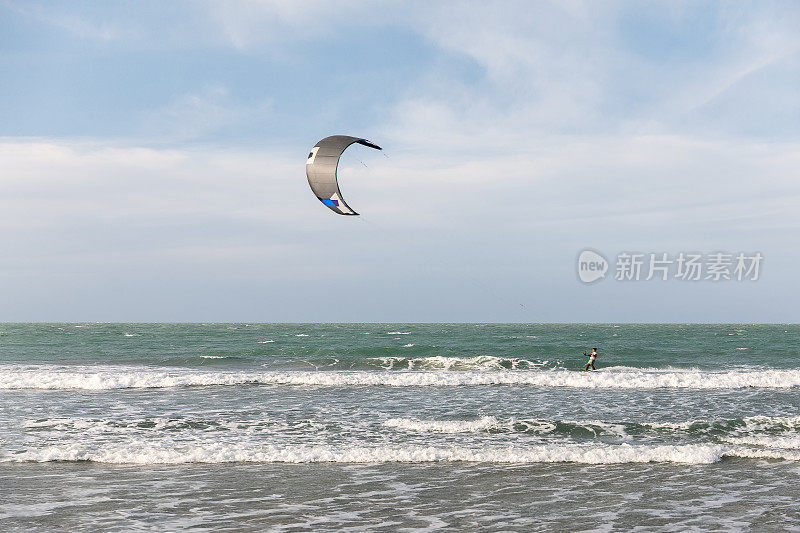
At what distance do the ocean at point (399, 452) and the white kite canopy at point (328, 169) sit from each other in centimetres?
490

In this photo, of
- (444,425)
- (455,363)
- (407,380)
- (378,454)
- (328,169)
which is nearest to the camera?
(378,454)

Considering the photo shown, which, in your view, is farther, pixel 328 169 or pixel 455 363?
pixel 455 363

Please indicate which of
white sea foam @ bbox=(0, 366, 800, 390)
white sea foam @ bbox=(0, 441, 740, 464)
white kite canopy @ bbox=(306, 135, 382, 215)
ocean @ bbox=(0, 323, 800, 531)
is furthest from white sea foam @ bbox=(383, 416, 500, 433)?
white sea foam @ bbox=(0, 366, 800, 390)

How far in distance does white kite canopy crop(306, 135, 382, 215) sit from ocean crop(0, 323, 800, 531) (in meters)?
4.90

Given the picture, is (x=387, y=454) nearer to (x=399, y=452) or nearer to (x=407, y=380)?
(x=399, y=452)

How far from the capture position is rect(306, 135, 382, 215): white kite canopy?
47.4 feet

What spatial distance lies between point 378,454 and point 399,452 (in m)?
0.34

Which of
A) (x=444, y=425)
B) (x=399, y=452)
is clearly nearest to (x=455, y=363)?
(x=444, y=425)

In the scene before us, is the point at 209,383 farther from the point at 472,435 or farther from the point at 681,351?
the point at 681,351

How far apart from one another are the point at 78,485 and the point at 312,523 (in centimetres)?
370

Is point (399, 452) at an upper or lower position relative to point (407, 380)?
upper

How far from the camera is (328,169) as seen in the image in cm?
1448

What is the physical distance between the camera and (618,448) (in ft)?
34.5

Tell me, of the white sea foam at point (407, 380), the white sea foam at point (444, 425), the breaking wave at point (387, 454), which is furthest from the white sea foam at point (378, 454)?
the white sea foam at point (407, 380)
